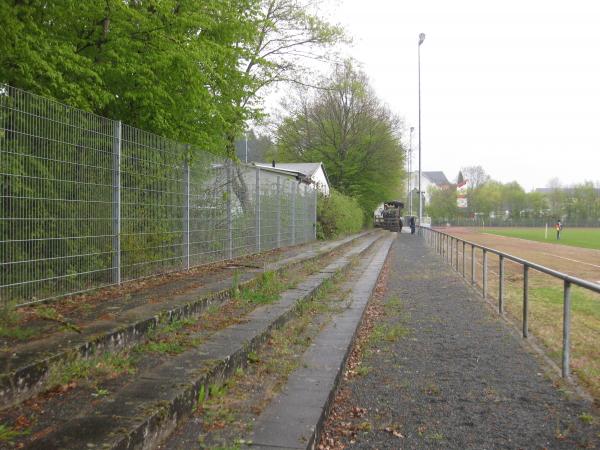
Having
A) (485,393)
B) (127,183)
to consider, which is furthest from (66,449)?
(127,183)

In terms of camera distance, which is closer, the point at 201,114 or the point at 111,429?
the point at 111,429

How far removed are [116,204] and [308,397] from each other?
12.8ft

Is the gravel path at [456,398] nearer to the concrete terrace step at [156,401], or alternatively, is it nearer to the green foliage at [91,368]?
the concrete terrace step at [156,401]

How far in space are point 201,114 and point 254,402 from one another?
6235 mm

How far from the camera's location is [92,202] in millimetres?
6062

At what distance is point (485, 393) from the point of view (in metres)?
4.39

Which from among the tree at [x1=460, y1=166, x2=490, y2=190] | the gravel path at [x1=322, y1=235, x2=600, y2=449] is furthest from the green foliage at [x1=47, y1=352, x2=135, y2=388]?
the tree at [x1=460, y1=166, x2=490, y2=190]

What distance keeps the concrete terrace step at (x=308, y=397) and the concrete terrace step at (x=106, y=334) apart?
1.38 m

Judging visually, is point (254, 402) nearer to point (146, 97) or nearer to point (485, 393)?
point (485, 393)

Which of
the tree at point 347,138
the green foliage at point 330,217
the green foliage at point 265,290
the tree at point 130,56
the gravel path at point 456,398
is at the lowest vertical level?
the gravel path at point 456,398

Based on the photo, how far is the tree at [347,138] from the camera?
1774 inches

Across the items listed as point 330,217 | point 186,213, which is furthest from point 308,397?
point 330,217

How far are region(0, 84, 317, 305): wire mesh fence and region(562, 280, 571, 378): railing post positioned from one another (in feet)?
16.8

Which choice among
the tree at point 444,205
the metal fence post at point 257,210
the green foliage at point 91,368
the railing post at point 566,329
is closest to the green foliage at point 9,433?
the green foliage at point 91,368
